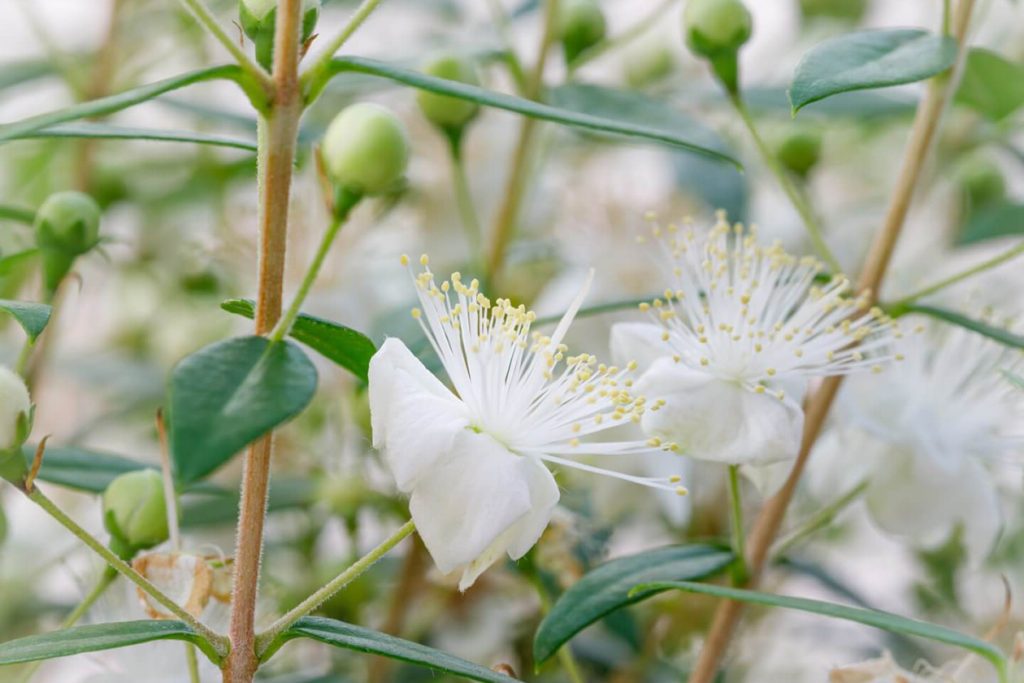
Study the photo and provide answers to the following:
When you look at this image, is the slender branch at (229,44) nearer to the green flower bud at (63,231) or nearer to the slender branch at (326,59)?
the slender branch at (326,59)

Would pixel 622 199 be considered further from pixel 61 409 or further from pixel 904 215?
pixel 61 409

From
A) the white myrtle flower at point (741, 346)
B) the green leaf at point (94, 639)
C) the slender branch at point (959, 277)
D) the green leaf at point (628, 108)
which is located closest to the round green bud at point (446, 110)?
the green leaf at point (628, 108)

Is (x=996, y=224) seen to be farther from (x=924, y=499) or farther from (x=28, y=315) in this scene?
(x=28, y=315)

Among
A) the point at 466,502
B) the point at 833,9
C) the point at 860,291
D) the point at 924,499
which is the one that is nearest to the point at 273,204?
the point at 466,502

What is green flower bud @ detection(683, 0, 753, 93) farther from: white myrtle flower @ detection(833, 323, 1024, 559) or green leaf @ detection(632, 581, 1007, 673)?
green leaf @ detection(632, 581, 1007, 673)

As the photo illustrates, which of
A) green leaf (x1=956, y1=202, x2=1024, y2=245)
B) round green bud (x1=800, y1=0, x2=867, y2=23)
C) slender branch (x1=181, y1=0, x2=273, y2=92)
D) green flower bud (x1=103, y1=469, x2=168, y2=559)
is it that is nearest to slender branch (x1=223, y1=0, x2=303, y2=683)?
slender branch (x1=181, y1=0, x2=273, y2=92)

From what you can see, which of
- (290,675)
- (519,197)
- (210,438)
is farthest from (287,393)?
(519,197)
